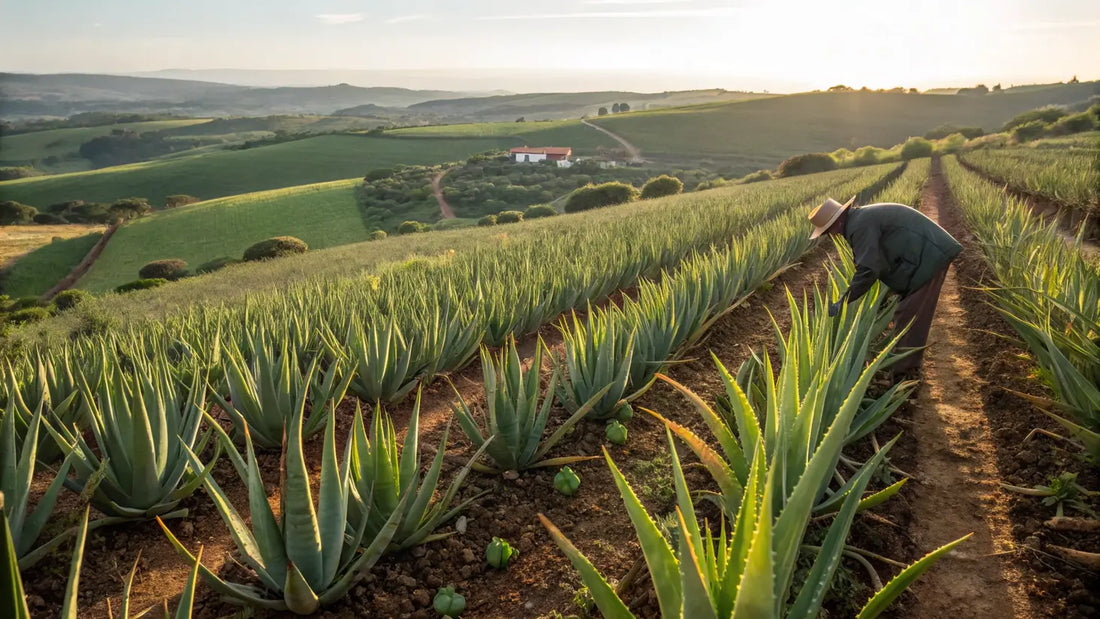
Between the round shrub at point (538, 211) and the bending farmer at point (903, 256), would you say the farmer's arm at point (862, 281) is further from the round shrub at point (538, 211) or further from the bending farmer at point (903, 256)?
the round shrub at point (538, 211)

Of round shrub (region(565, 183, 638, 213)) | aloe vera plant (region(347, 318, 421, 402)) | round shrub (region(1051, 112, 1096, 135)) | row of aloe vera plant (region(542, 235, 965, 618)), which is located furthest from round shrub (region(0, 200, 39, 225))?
A: round shrub (region(1051, 112, 1096, 135))

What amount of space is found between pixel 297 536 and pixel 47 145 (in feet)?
385

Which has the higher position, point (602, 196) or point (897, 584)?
point (897, 584)

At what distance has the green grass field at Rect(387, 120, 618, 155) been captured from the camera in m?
80.4

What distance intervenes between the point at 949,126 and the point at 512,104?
133 meters

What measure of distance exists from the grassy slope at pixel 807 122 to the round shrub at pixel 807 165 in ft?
74.9

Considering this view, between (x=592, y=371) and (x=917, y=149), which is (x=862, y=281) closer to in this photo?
(x=592, y=371)

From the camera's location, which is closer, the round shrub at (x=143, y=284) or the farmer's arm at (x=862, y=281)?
the farmer's arm at (x=862, y=281)

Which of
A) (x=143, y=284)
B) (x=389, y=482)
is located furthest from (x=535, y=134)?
(x=389, y=482)

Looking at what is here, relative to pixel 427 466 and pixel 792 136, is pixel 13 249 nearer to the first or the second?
pixel 427 466

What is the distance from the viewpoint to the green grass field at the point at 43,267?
105 ft

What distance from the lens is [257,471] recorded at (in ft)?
6.11

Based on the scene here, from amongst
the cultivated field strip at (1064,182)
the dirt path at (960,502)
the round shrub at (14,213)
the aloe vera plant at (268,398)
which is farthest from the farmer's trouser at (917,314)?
the round shrub at (14,213)

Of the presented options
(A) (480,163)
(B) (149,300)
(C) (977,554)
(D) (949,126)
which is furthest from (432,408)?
(D) (949,126)
